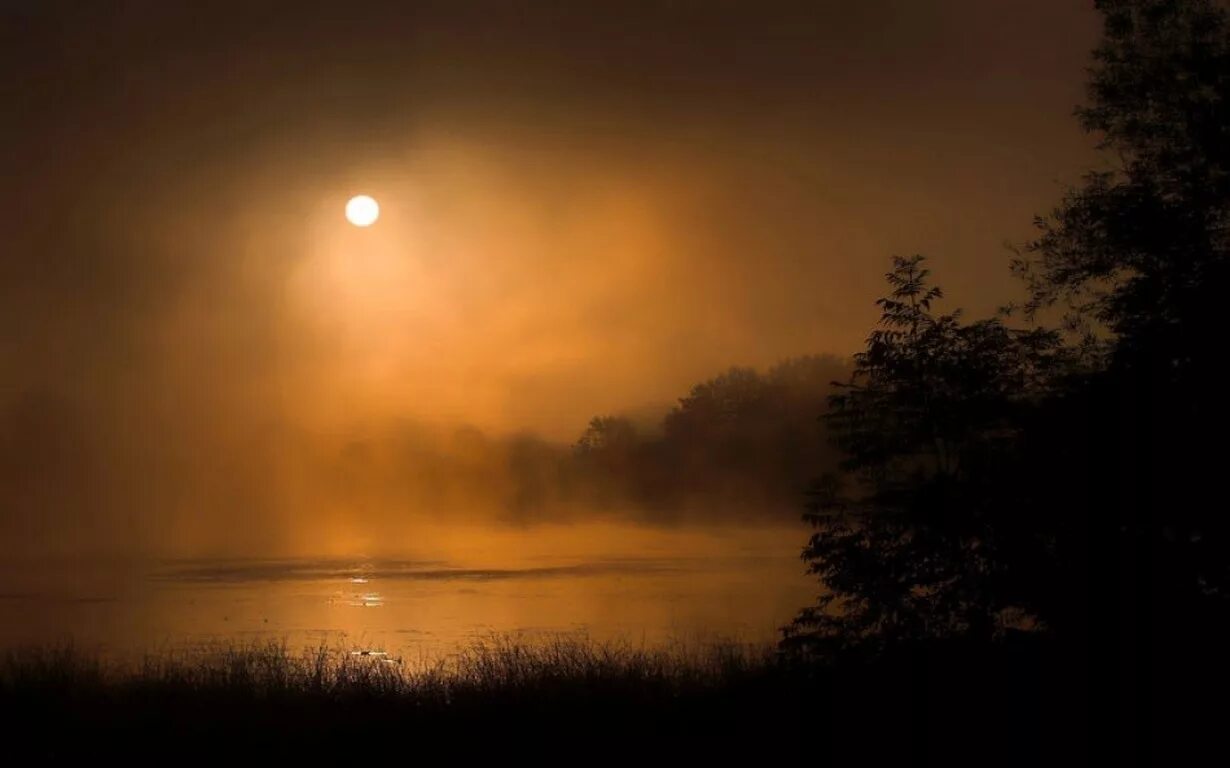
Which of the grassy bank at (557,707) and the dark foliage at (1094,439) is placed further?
the dark foliage at (1094,439)

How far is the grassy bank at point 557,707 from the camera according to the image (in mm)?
14305

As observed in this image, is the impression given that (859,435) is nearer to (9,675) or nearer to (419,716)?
(419,716)

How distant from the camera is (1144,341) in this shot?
19781 mm

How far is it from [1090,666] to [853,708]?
3011 mm

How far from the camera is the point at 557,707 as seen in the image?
18.4m

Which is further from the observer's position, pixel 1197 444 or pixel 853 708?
pixel 1197 444

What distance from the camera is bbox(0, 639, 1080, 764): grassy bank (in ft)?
46.9

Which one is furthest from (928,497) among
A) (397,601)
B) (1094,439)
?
(397,601)

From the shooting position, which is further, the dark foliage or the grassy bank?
the dark foliage

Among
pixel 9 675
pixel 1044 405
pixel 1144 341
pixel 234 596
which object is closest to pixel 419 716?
pixel 9 675

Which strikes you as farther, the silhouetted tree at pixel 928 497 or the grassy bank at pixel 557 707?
the silhouetted tree at pixel 928 497

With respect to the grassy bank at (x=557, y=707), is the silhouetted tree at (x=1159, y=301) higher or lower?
higher

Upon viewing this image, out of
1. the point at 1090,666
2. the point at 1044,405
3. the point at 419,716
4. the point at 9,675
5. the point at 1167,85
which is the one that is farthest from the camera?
the point at 1167,85

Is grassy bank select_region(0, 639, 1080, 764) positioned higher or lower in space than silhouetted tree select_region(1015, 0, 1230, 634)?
lower
